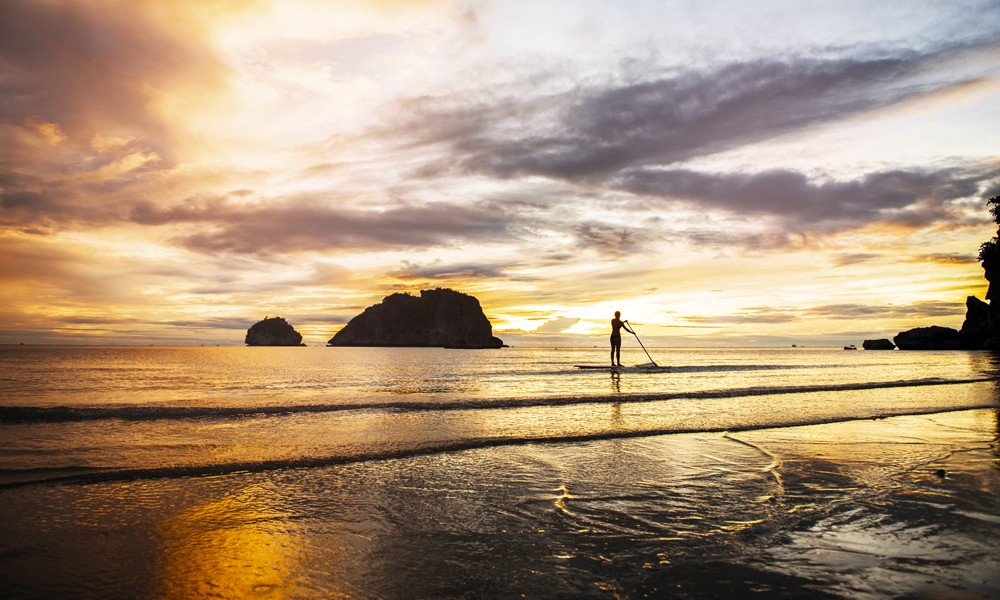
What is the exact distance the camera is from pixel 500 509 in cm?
532

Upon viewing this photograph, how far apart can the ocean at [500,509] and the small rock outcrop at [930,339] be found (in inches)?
4969

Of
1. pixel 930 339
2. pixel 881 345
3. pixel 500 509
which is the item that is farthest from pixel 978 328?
pixel 500 509

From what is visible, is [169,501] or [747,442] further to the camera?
[747,442]

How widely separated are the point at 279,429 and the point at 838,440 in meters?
12.2

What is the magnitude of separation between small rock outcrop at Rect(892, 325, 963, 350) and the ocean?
12621 centimetres

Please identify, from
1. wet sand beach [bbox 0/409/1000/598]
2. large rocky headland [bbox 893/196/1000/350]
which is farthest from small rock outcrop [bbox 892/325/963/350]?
wet sand beach [bbox 0/409/1000/598]

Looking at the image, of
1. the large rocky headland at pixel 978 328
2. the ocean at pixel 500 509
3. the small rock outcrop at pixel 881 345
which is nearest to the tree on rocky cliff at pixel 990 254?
the large rocky headland at pixel 978 328

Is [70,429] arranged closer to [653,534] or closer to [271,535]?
[271,535]

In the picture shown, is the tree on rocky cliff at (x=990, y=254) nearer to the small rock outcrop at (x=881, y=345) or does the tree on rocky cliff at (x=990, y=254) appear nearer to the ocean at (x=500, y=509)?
the small rock outcrop at (x=881, y=345)

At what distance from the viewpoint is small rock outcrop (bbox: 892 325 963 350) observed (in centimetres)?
10232

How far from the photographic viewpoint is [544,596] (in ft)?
11.0

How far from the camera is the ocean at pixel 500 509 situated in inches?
142

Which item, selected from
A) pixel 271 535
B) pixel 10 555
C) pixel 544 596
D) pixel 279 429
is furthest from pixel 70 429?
pixel 544 596

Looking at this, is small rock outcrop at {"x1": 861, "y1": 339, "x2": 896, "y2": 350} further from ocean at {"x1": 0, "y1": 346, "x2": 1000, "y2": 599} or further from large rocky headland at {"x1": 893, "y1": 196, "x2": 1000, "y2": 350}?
ocean at {"x1": 0, "y1": 346, "x2": 1000, "y2": 599}
